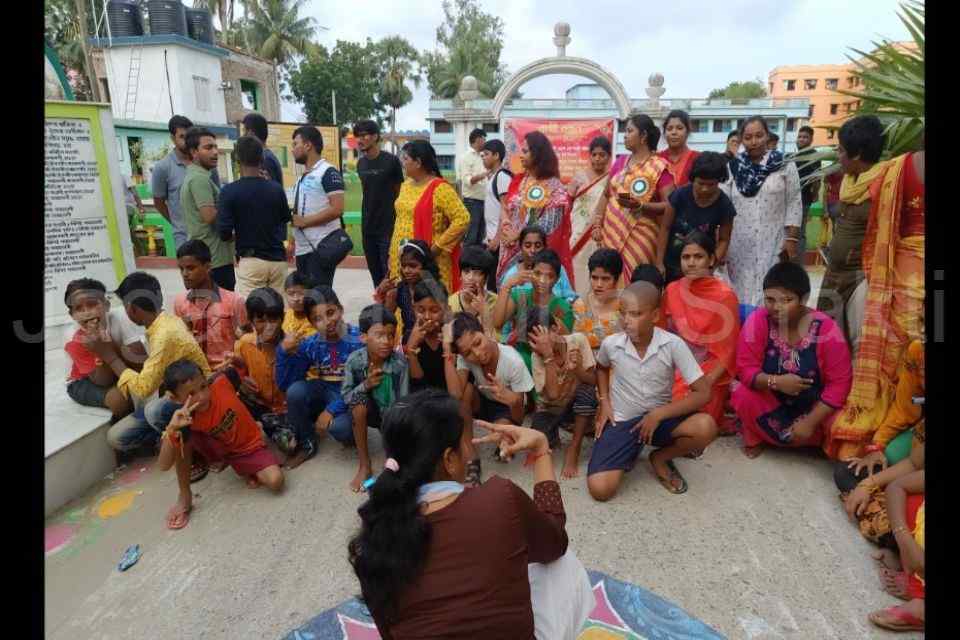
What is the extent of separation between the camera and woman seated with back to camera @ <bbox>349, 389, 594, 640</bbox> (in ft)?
4.36

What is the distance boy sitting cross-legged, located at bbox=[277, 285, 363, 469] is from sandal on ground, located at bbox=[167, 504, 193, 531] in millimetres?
572

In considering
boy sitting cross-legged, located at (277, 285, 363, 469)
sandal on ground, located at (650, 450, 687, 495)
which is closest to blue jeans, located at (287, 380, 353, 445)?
boy sitting cross-legged, located at (277, 285, 363, 469)

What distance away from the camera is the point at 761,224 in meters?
→ 4.03

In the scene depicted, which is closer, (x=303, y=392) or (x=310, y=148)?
(x=303, y=392)

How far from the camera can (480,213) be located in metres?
6.89

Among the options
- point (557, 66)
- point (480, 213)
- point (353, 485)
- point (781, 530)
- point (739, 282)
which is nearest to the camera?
point (781, 530)

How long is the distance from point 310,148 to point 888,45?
365 centimetres

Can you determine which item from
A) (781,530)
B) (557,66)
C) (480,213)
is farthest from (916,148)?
(557,66)

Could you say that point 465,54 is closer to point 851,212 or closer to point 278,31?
point 278,31

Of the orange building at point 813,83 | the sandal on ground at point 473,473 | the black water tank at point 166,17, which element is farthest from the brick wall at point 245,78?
the orange building at point 813,83

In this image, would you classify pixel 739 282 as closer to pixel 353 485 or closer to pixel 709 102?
pixel 353 485

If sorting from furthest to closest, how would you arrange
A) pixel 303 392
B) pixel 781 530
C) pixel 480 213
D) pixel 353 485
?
pixel 480 213 → pixel 303 392 → pixel 353 485 → pixel 781 530

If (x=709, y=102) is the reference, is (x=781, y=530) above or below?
below

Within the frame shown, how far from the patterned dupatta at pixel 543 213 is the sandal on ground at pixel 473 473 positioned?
1572mm
